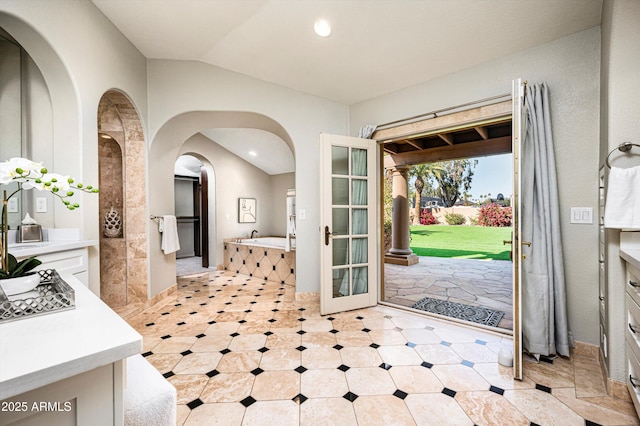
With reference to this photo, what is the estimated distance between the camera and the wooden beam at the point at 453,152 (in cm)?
501

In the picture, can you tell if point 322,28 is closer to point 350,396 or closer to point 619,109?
point 619,109

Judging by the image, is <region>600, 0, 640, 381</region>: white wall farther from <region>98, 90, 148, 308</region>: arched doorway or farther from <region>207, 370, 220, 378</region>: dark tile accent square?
<region>98, 90, 148, 308</region>: arched doorway

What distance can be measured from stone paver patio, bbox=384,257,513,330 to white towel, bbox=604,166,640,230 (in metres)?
1.61

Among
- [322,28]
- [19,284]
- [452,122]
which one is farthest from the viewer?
[452,122]

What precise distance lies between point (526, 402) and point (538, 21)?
2770mm

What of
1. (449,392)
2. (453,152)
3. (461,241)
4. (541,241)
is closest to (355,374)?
(449,392)

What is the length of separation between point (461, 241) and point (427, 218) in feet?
7.74

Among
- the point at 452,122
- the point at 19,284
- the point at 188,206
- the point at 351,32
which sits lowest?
the point at 19,284

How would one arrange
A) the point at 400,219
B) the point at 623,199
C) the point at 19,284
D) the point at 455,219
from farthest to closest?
the point at 455,219
the point at 400,219
the point at 623,199
the point at 19,284

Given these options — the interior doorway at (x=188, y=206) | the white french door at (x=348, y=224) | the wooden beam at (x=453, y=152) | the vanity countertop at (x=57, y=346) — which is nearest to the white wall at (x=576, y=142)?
the white french door at (x=348, y=224)

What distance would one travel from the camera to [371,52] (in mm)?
2811

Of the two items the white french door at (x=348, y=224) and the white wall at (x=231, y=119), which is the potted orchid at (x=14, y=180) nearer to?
the white french door at (x=348, y=224)

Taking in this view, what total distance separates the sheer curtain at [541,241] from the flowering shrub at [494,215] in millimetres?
9826

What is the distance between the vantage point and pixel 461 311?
3.38 metres
